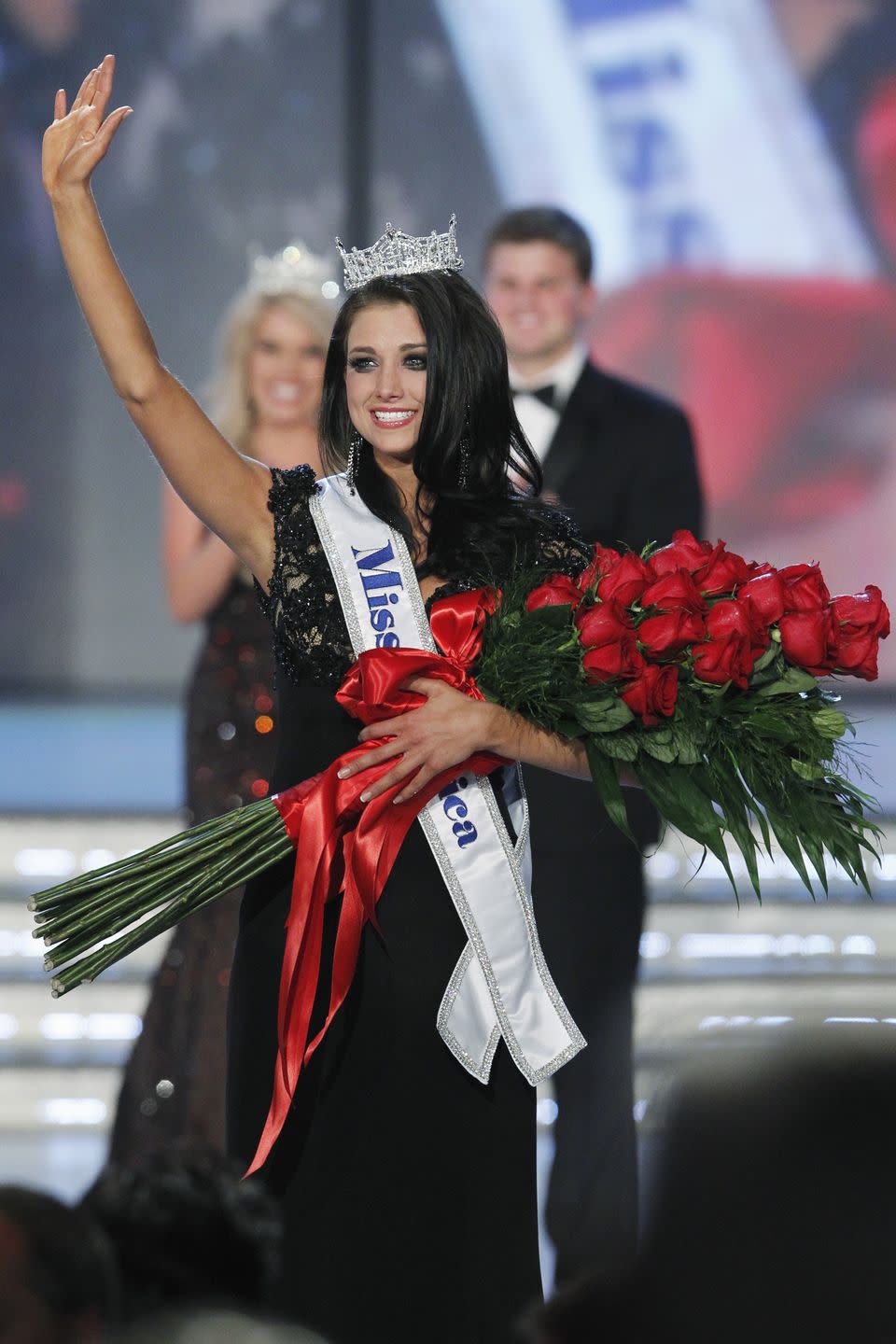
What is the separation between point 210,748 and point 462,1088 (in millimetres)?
1695

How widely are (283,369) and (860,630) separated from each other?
1.94 m

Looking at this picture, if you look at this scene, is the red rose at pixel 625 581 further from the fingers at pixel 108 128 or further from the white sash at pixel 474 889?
the fingers at pixel 108 128

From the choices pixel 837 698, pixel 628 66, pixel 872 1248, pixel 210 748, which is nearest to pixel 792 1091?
pixel 872 1248

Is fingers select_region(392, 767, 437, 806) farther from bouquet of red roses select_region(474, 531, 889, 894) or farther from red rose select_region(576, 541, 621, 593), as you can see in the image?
red rose select_region(576, 541, 621, 593)

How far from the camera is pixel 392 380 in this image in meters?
2.21

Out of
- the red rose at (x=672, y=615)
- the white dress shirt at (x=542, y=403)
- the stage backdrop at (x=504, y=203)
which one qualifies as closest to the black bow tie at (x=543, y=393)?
the white dress shirt at (x=542, y=403)

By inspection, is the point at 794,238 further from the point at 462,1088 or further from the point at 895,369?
the point at 462,1088

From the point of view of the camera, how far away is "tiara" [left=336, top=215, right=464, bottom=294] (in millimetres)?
2291

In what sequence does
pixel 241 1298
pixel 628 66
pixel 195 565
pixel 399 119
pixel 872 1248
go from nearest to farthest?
pixel 872 1248 < pixel 241 1298 < pixel 195 565 < pixel 628 66 < pixel 399 119

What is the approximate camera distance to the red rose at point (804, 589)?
1.97 m

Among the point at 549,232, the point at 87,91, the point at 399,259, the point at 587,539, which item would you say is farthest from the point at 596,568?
the point at 549,232

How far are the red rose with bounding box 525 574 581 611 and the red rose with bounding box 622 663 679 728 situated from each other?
0.41 feet

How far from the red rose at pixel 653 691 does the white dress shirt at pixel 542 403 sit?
181 centimetres

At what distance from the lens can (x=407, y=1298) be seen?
2078mm
